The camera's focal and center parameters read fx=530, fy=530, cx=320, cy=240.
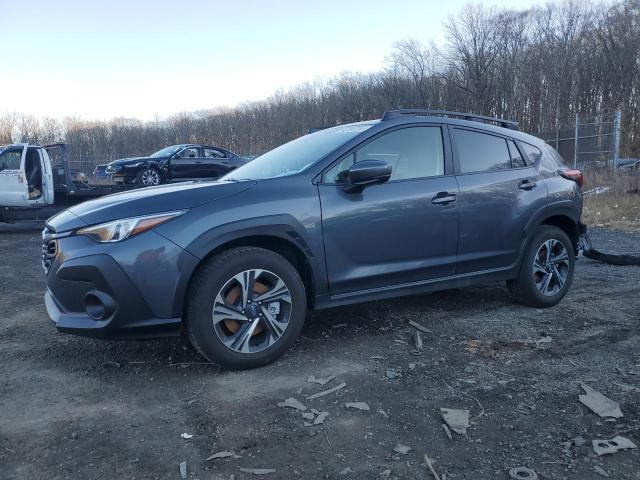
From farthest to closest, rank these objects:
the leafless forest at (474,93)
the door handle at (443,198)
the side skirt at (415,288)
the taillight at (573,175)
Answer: the leafless forest at (474,93)
the taillight at (573,175)
the door handle at (443,198)
the side skirt at (415,288)

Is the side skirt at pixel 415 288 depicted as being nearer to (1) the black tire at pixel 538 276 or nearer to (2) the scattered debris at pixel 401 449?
(1) the black tire at pixel 538 276

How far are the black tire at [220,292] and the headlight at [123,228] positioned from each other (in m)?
0.41

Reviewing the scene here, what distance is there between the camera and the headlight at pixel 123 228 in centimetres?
323

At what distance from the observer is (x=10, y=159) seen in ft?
38.5

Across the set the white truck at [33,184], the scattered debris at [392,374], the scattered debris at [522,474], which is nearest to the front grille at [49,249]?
the scattered debris at [392,374]

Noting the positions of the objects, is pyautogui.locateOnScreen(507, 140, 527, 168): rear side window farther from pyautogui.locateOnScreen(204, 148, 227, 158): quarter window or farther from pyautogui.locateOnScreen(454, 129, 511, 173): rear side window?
pyautogui.locateOnScreen(204, 148, 227, 158): quarter window

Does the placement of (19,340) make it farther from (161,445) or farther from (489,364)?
(489,364)

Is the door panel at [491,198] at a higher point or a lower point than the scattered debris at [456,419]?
higher

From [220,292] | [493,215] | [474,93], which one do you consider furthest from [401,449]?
[474,93]

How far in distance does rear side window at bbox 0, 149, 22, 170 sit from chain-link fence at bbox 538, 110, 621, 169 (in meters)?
14.4

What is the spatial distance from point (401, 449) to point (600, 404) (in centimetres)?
125

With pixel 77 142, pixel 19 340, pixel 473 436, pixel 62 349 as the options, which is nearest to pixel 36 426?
pixel 62 349

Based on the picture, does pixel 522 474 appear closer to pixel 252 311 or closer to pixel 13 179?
pixel 252 311

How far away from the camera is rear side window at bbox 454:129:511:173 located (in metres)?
4.46
